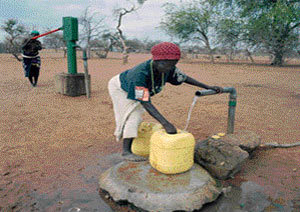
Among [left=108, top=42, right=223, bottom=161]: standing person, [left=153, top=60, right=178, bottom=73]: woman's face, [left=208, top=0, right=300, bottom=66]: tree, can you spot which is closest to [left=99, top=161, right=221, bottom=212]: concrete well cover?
[left=108, top=42, right=223, bottom=161]: standing person

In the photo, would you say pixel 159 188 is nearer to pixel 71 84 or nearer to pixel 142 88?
pixel 142 88

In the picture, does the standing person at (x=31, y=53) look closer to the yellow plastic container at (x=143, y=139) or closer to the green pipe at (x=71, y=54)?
the green pipe at (x=71, y=54)

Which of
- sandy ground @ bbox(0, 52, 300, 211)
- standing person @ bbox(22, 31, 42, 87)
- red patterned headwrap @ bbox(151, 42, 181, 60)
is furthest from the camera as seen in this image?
standing person @ bbox(22, 31, 42, 87)

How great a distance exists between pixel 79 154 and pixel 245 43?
1598 centimetres

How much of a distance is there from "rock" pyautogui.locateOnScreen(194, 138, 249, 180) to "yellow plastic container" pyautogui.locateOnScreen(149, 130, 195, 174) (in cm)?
36

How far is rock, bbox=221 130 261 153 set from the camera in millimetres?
2832

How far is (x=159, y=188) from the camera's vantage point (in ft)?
6.70

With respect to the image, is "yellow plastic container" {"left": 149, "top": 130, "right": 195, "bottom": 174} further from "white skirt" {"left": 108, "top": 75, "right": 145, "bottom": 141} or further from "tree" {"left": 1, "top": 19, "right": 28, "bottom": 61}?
"tree" {"left": 1, "top": 19, "right": 28, "bottom": 61}

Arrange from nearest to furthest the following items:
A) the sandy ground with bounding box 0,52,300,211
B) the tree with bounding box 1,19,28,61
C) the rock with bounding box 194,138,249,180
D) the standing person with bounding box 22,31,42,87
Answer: the sandy ground with bounding box 0,52,300,211, the rock with bounding box 194,138,249,180, the standing person with bounding box 22,31,42,87, the tree with bounding box 1,19,28,61

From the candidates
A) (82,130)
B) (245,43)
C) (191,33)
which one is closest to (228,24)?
(245,43)

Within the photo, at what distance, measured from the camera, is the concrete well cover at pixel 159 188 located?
194cm

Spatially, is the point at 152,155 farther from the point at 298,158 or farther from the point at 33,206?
the point at 298,158

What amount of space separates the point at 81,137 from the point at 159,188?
6.05ft

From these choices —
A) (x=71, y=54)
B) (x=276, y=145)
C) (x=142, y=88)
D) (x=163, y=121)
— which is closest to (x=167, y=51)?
(x=142, y=88)
